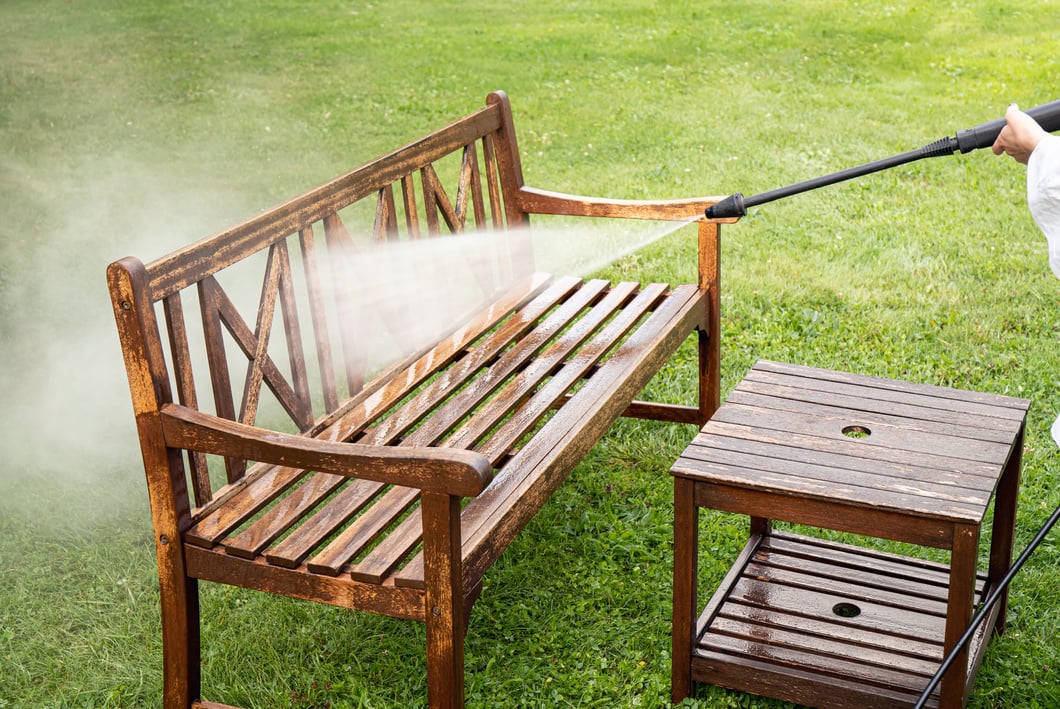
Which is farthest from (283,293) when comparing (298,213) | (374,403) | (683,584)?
(683,584)

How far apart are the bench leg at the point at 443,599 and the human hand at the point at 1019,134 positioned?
4.77ft

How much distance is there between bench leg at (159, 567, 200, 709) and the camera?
2.73 metres

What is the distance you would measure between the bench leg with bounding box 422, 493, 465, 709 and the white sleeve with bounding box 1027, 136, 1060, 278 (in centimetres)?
137

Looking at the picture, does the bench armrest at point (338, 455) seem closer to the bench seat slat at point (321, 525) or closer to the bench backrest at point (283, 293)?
the bench backrest at point (283, 293)

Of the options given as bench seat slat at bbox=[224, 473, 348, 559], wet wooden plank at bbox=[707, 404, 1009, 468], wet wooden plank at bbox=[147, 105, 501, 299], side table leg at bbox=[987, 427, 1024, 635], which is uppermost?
wet wooden plank at bbox=[147, 105, 501, 299]

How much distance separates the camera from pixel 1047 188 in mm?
2482

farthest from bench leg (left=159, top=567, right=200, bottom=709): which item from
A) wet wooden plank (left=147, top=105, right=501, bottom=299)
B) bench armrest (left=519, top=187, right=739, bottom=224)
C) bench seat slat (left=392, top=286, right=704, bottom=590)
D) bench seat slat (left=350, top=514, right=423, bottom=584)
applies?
bench armrest (left=519, top=187, right=739, bottom=224)

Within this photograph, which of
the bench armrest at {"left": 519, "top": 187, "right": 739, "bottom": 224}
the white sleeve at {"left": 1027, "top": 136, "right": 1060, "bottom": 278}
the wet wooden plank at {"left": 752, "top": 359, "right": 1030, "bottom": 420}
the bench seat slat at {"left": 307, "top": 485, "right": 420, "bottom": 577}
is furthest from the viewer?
the bench armrest at {"left": 519, "top": 187, "right": 739, "bottom": 224}

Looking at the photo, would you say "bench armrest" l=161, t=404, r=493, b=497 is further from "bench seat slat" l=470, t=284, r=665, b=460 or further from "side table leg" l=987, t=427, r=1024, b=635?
"side table leg" l=987, t=427, r=1024, b=635

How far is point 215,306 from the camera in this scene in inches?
113

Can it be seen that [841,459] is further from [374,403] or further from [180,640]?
[180,640]

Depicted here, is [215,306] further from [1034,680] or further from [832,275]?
[832,275]

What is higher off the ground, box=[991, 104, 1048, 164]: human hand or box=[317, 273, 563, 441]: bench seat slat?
box=[991, 104, 1048, 164]: human hand

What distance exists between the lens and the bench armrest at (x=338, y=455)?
233 centimetres
